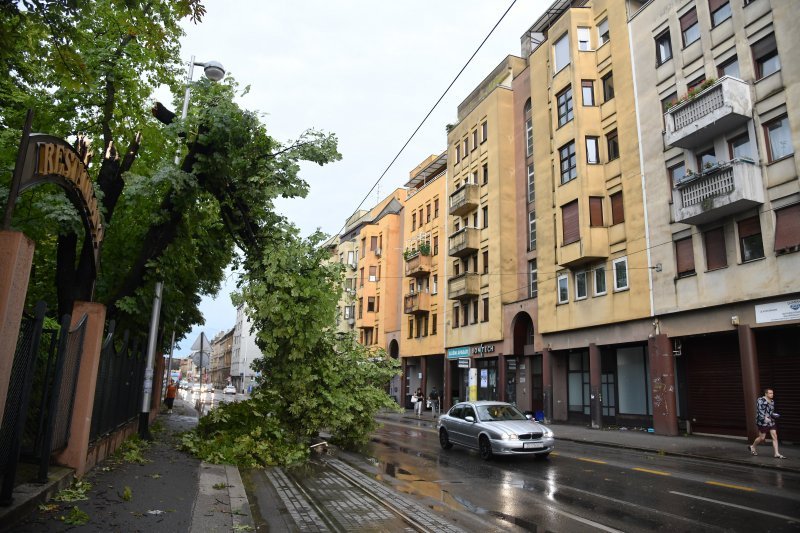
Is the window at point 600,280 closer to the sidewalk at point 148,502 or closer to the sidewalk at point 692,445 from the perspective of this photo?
the sidewalk at point 692,445

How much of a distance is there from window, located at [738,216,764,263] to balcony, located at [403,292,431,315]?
27.0 metres

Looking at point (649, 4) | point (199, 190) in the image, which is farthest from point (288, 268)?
point (649, 4)

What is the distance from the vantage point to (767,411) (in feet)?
48.5

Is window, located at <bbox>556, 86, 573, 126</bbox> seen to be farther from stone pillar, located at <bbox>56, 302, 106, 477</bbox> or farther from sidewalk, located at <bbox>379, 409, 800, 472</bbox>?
stone pillar, located at <bbox>56, 302, 106, 477</bbox>

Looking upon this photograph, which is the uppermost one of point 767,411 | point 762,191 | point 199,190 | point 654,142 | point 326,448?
point 654,142

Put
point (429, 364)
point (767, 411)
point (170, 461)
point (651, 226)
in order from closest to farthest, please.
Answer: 1. point (170, 461)
2. point (767, 411)
3. point (651, 226)
4. point (429, 364)

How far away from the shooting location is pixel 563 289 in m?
28.7

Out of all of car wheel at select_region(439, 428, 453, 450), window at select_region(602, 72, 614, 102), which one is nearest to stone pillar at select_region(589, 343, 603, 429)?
car wheel at select_region(439, 428, 453, 450)

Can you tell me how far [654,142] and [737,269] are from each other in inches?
274

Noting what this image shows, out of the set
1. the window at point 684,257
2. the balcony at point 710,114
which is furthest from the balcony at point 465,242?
the balcony at point 710,114

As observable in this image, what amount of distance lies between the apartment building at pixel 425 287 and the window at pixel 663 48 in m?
21.5

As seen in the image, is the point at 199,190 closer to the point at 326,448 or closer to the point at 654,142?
the point at 326,448

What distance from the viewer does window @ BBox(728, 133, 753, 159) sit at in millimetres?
19781

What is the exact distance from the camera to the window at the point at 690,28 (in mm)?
22266
